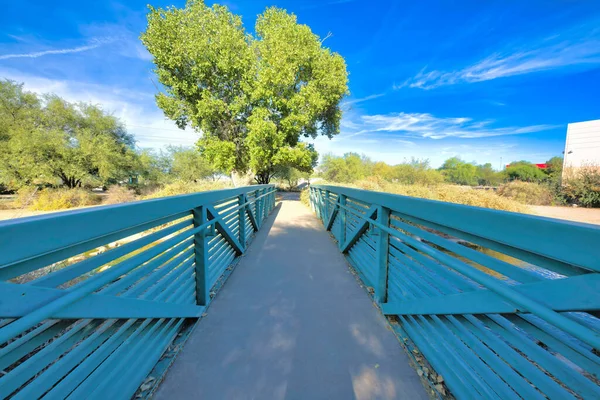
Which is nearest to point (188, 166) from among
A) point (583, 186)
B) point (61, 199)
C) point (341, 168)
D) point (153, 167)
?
point (153, 167)

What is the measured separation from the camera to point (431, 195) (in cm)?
823

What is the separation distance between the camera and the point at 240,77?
12.2 meters

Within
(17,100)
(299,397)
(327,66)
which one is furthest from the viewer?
(17,100)

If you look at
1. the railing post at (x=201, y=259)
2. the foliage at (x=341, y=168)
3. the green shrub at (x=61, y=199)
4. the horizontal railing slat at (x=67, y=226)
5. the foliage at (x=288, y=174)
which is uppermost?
the foliage at (x=341, y=168)

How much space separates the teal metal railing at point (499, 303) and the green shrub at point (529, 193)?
48.0ft

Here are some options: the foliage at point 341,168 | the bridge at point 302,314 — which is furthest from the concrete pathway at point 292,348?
the foliage at point 341,168

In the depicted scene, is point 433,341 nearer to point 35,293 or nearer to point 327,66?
point 35,293

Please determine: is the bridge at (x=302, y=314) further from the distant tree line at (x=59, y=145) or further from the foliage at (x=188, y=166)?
the foliage at (x=188, y=166)

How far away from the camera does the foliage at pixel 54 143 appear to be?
14695mm

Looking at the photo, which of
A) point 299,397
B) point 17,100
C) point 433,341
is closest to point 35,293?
point 299,397

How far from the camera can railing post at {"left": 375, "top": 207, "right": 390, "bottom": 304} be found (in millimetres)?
2270

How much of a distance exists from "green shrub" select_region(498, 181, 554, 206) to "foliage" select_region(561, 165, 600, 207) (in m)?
0.85

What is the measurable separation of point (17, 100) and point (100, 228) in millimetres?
25671

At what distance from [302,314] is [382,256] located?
104cm
